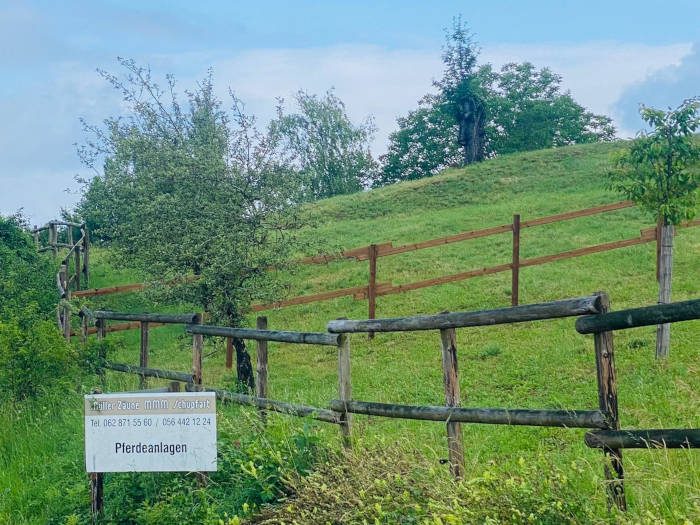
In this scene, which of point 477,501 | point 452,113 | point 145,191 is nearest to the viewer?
point 477,501

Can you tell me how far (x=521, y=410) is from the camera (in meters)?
5.07

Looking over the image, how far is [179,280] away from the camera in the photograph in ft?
39.2

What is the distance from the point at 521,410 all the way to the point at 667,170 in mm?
7767

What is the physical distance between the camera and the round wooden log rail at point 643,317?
4145mm

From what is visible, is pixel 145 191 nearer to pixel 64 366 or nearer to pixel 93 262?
pixel 64 366

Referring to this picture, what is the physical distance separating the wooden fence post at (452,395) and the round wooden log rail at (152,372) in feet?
10.7

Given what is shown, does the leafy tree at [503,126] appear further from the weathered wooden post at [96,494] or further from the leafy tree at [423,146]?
the weathered wooden post at [96,494]

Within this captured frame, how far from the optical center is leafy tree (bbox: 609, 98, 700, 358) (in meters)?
11.2

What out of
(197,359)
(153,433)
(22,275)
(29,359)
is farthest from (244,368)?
(22,275)

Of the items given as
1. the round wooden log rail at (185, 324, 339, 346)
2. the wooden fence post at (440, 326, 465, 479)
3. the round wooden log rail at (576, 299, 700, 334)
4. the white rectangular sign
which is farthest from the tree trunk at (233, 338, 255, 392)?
the round wooden log rail at (576, 299, 700, 334)

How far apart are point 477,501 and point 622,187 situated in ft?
26.8

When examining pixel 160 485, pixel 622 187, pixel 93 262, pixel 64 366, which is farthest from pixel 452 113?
pixel 160 485

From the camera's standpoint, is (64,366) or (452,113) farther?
(452,113)

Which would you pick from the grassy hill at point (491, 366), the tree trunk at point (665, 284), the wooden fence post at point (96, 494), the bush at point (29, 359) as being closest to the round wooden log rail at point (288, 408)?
the grassy hill at point (491, 366)
